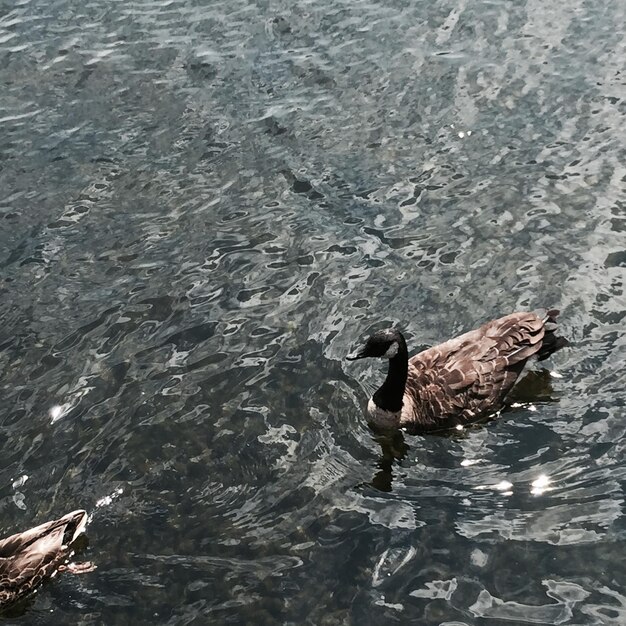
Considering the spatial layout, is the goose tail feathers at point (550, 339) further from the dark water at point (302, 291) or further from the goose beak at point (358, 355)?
the goose beak at point (358, 355)

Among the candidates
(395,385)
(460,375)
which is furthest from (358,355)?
(460,375)

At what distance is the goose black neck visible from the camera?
44.5 ft

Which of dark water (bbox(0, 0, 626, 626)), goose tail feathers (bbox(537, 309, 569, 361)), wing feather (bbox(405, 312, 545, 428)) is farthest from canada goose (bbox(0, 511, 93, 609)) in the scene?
goose tail feathers (bbox(537, 309, 569, 361))

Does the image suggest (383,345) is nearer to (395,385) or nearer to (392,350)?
(392,350)

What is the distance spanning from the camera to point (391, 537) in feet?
39.8

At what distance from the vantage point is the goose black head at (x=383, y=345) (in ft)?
43.8

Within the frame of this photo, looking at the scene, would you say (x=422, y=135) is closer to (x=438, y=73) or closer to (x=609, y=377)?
(x=438, y=73)

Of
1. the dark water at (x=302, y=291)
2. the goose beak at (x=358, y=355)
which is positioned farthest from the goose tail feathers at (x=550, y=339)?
the goose beak at (x=358, y=355)

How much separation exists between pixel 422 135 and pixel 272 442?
8.79m

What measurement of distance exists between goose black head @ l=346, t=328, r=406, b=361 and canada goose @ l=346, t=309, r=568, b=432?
0.05 feet

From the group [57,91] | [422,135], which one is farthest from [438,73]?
[57,91]

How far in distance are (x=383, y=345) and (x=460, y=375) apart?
1.36 meters

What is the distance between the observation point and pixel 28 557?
38.2 ft

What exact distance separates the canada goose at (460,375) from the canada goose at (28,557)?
483cm
